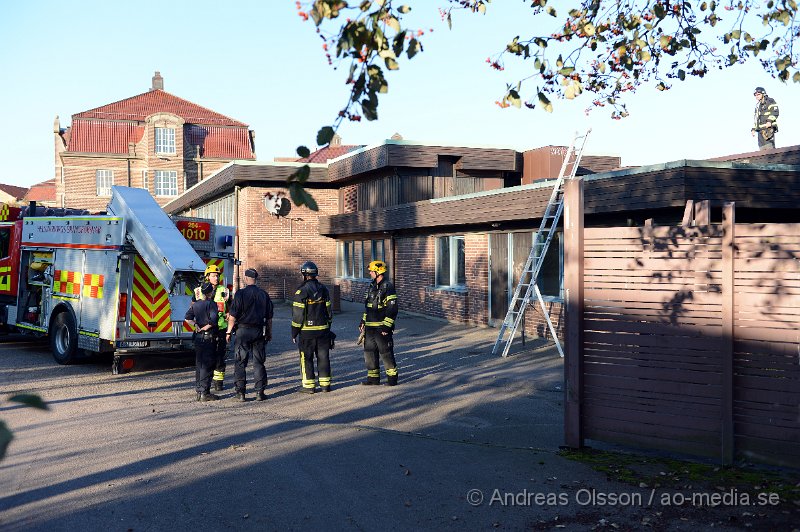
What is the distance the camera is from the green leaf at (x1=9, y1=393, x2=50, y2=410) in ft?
6.07

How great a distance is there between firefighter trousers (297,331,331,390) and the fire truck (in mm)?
1999

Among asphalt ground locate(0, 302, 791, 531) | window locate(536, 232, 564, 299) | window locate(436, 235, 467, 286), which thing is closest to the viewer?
asphalt ground locate(0, 302, 791, 531)

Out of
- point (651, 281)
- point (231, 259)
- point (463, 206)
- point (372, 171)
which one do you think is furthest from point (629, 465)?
point (372, 171)

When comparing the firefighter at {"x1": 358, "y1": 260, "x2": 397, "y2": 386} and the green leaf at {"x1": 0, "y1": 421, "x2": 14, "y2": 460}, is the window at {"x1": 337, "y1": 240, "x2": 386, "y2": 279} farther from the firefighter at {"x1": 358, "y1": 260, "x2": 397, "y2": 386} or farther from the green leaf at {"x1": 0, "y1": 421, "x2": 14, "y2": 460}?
the green leaf at {"x1": 0, "y1": 421, "x2": 14, "y2": 460}

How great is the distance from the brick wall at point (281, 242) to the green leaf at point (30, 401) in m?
26.6

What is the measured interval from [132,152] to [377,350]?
51285 mm

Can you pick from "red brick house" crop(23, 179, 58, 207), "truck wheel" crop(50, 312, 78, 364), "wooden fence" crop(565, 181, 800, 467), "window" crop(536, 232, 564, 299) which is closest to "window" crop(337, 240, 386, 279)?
"window" crop(536, 232, 564, 299)

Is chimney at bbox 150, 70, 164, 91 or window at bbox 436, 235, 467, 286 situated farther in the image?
chimney at bbox 150, 70, 164, 91

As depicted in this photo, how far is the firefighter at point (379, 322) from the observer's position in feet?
36.5

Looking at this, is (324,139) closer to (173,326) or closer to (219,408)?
(219,408)

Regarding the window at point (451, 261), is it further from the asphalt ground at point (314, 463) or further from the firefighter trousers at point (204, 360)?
the firefighter trousers at point (204, 360)

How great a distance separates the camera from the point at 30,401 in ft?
6.11

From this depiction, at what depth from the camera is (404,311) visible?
23.8 m

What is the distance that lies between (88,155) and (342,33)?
57.4 meters
